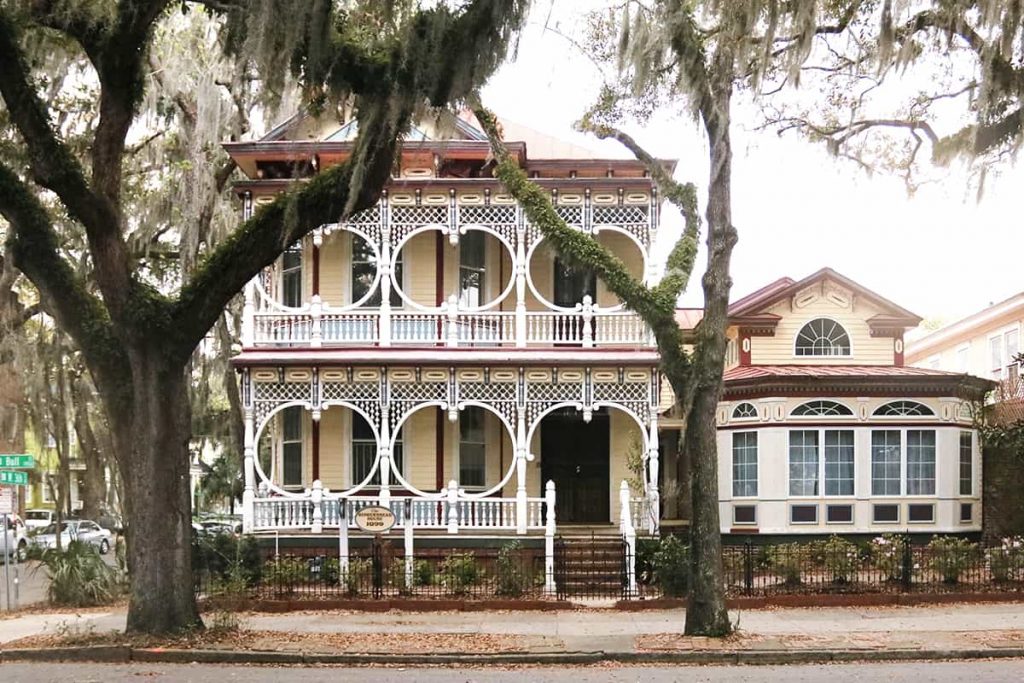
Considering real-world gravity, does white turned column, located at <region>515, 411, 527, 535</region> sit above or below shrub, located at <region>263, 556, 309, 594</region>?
above

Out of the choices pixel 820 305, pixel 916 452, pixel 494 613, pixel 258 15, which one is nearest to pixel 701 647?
pixel 494 613

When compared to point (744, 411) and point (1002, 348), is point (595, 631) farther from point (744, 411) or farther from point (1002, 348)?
point (1002, 348)

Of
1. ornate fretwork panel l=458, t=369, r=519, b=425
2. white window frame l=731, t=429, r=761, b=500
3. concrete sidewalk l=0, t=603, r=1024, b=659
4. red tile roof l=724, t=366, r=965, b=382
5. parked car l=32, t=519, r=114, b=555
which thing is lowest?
parked car l=32, t=519, r=114, b=555

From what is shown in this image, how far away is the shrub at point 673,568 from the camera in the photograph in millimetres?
17938

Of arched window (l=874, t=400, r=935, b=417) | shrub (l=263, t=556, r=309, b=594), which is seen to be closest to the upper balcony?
shrub (l=263, t=556, r=309, b=594)

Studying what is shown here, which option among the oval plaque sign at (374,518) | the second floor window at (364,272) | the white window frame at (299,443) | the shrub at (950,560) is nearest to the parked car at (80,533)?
the white window frame at (299,443)

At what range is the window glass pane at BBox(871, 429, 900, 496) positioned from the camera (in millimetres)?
22781

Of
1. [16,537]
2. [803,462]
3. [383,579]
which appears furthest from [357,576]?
[16,537]

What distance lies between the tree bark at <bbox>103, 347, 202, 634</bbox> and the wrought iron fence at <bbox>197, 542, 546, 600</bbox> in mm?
3709

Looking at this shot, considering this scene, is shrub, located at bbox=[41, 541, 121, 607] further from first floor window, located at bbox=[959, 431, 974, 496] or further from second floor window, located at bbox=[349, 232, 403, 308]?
first floor window, located at bbox=[959, 431, 974, 496]

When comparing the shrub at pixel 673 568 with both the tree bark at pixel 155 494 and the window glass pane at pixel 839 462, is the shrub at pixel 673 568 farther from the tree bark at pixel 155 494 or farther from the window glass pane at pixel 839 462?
the tree bark at pixel 155 494

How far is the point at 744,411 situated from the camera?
2344 centimetres

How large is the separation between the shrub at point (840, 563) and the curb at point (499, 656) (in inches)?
173

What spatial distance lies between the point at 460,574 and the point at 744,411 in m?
8.08
